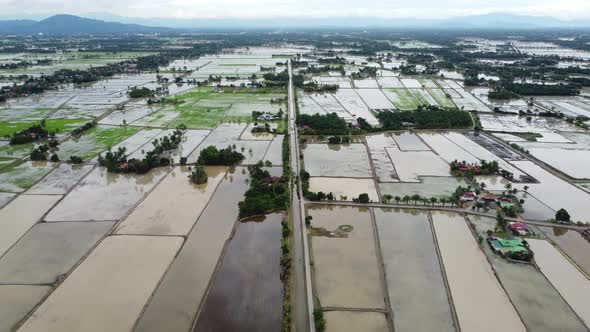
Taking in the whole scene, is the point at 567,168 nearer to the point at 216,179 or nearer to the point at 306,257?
the point at 306,257

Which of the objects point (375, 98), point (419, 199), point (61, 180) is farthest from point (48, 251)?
point (375, 98)

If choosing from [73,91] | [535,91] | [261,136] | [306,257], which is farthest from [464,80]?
[73,91]

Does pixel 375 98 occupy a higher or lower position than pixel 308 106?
higher

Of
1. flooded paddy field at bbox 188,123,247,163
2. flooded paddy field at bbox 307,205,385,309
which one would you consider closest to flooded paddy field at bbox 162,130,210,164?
flooded paddy field at bbox 188,123,247,163

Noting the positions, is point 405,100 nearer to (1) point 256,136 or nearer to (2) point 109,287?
(1) point 256,136

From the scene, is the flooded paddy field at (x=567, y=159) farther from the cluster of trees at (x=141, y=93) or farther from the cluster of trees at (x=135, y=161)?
the cluster of trees at (x=141, y=93)

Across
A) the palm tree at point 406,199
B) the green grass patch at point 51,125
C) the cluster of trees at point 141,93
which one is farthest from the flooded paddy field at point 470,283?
the cluster of trees at point 141,93
